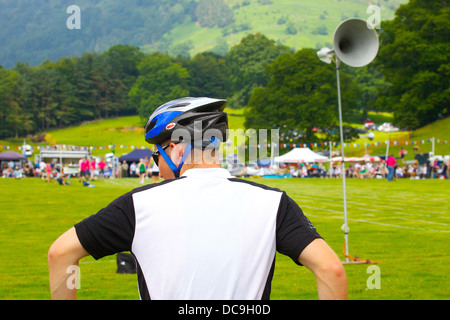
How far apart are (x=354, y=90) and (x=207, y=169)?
7494cm

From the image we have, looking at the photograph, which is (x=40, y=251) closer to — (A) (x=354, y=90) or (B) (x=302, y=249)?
(B) (x=302, y=249)

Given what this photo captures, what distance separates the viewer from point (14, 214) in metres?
21.1

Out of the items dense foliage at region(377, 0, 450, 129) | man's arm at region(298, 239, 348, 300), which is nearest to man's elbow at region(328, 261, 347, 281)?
man's arm at region(298, 239, 348, 300)

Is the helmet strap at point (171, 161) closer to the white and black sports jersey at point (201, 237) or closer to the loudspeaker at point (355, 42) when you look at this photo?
the white and black sports jersey at point (201, 237)

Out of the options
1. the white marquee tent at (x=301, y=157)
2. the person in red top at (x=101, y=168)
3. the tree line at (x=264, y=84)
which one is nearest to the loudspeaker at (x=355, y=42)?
the person in red top at (x=101, y=168)

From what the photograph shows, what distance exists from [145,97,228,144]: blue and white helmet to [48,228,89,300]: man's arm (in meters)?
0.68

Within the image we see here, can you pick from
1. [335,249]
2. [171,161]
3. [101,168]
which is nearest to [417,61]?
[101,168]

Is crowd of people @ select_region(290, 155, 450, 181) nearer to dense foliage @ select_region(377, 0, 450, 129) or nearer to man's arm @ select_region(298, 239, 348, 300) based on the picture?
dense foliage @ select_region(377, 0, 450, 129)

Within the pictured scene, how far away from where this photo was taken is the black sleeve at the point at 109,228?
2.39 meters

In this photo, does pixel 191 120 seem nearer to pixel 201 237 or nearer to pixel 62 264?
pixel 201 237

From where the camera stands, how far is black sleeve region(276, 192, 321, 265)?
7.65 feet

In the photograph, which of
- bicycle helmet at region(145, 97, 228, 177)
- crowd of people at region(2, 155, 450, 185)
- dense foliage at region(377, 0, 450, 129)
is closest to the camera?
bicycle helmet at region(145, 97, 228, 177)

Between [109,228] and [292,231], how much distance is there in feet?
2.26

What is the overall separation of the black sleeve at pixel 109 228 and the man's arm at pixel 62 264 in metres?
0.05
